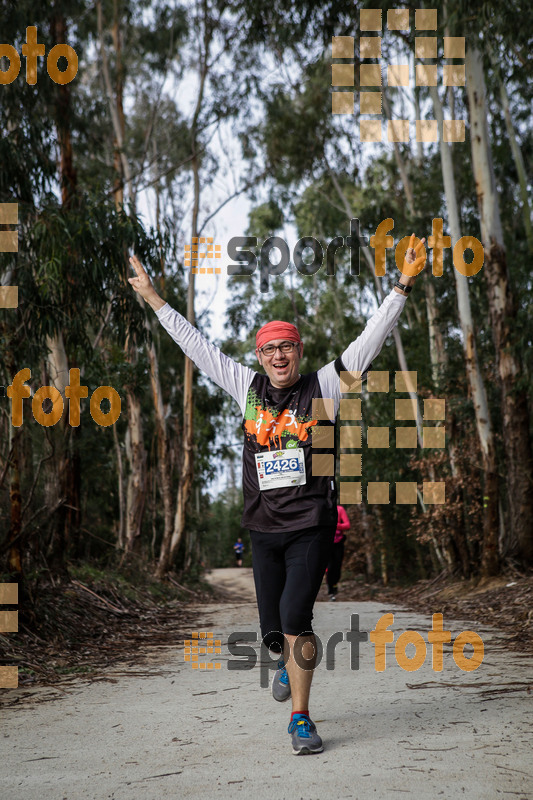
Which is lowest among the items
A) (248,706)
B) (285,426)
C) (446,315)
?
(248,706)

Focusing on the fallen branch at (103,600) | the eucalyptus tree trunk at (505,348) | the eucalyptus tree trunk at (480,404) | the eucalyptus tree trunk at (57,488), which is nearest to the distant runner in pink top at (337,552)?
the eucalyptus tree trunk at (480,404)

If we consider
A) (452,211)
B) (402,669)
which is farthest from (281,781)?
(452,211)

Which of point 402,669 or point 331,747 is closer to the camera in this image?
point 331,747

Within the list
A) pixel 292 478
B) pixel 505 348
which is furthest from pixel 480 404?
pixel 292 478

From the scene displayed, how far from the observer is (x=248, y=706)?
4203 mm

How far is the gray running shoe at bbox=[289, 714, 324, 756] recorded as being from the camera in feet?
10.3

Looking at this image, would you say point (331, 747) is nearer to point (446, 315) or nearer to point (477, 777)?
point (477, 777)

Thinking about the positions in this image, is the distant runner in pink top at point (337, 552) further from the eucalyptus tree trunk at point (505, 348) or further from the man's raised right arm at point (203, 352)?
the man's raised right arm at point (203, 352)

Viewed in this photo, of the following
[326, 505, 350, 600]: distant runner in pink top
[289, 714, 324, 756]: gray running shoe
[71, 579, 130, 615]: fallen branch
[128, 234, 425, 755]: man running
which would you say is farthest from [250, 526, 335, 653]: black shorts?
[326, 505, 350, 600]: distant runner in pink top

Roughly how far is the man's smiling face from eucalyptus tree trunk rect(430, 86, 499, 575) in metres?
6.53

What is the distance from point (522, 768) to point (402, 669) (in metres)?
2.16

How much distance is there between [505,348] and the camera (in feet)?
33.6

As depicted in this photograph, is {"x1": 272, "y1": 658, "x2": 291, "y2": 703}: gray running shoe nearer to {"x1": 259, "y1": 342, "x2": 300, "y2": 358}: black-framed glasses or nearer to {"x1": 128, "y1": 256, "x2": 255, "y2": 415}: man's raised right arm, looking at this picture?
{"x1": 128, "y1": 256, "x2": 255, "y2": 415}: man's raised right arm

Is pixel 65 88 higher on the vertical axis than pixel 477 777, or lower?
higher
